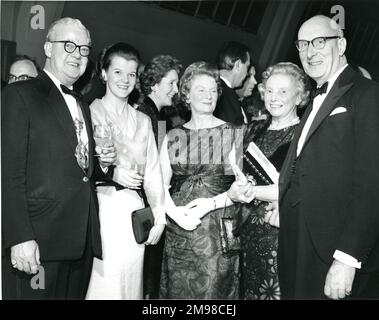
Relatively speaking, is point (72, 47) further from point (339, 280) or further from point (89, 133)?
point (339, 280)

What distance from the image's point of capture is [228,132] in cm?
335

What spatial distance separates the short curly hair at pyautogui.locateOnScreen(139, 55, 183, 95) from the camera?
3562 mm

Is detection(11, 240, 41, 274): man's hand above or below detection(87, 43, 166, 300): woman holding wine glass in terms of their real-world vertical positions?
below

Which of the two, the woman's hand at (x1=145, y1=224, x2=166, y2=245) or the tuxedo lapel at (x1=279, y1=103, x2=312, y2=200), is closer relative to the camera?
the tuxedo lapel at (x1=279, y1=103, x2=312, y2=200)

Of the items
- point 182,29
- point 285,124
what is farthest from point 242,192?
point 182,29

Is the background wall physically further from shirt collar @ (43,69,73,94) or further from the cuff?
the cuff

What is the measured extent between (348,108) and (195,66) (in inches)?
43.7

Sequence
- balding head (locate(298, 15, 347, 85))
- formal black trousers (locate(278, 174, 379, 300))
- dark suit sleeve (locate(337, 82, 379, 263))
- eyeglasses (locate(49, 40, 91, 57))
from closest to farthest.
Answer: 1. dark suit sleeve (locate(337, 82, 379, 263))
2. formal black trousers (locate(278, 174, 379, 300))
3. balding head (locate(298, 15, 347, 85))
4. eyeglasses (locate(49, 40, 91, 57))

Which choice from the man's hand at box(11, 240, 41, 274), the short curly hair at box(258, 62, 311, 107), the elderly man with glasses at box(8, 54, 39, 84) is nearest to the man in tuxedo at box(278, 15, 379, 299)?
the short curly hair at box(258, 62, 311, 107)

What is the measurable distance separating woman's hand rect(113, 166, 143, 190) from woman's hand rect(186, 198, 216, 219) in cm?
38

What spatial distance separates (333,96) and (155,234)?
1402mm

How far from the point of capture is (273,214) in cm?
312

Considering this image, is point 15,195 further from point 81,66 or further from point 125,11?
point 125,11
